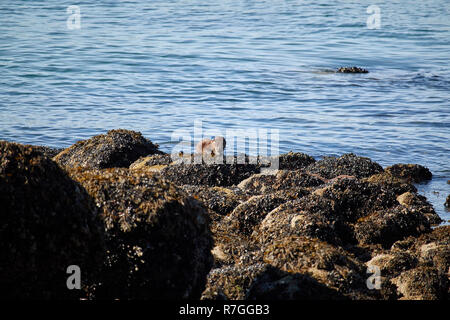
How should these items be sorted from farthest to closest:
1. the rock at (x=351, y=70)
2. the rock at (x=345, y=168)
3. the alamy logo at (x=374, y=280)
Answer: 1. the rock at (x=351, y=70)
2. the rock at (x=345, y=168)
3. the alamy logo at (x=374, y=280)

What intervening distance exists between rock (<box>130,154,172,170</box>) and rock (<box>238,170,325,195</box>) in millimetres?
1705

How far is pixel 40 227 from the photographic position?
401cm

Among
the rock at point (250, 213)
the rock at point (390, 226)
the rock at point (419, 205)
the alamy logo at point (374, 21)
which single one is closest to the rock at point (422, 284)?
the rock at point (390, 226)

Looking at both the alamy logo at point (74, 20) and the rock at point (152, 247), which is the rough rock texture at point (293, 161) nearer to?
the rock at point (152, 247)

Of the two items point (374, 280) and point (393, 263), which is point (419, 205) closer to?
point (393, 263)

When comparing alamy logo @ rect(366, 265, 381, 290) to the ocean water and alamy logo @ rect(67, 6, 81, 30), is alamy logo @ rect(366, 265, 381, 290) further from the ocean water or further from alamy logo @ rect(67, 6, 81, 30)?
alamy logo @ rect(67, 6, 81, 30)

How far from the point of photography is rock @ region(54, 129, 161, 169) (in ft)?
35.2

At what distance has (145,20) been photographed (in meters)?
36.8

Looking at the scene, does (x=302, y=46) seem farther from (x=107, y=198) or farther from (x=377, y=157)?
(x=107, y=198)

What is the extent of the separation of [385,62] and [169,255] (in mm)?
24714

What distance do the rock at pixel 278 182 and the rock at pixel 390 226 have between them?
1.99 meters

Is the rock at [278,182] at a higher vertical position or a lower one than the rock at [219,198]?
lower

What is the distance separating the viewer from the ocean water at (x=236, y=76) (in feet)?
52.1

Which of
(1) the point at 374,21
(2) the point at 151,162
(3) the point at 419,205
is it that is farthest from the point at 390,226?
(1) the point at 374,21
